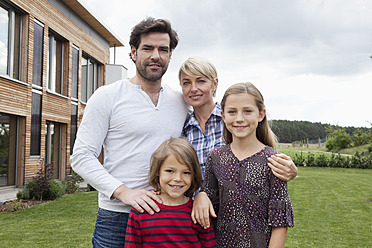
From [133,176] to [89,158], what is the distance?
32 centimetres

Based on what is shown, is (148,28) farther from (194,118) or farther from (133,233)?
(133,233)

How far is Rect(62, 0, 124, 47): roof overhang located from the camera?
49.5 ft

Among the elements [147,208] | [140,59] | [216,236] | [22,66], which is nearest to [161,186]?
[147,208]

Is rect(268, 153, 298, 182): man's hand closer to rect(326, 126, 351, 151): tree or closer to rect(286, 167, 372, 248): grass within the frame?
rect(286, 167, 372, 248): grass

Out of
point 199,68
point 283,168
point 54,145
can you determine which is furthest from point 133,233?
point 54,145

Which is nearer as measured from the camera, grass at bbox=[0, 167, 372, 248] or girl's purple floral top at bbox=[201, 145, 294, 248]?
girl's purple floral top at bbox=[201, 145, 294, 248]

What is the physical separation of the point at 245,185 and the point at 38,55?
12.2 meters

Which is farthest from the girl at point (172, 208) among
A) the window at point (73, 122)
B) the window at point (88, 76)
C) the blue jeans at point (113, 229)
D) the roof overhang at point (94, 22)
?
the window at point (88, 76)

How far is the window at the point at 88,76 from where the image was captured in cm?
1747

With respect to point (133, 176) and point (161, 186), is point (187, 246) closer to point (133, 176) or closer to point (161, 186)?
point (161, 186)

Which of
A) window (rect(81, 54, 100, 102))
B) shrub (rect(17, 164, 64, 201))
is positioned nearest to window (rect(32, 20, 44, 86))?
shrub (rect(17, 164, 64, 201))

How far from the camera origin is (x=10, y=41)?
11.3 meters

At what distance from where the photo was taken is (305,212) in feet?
31.2

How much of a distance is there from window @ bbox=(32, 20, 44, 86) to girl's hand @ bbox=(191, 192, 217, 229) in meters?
11.7
